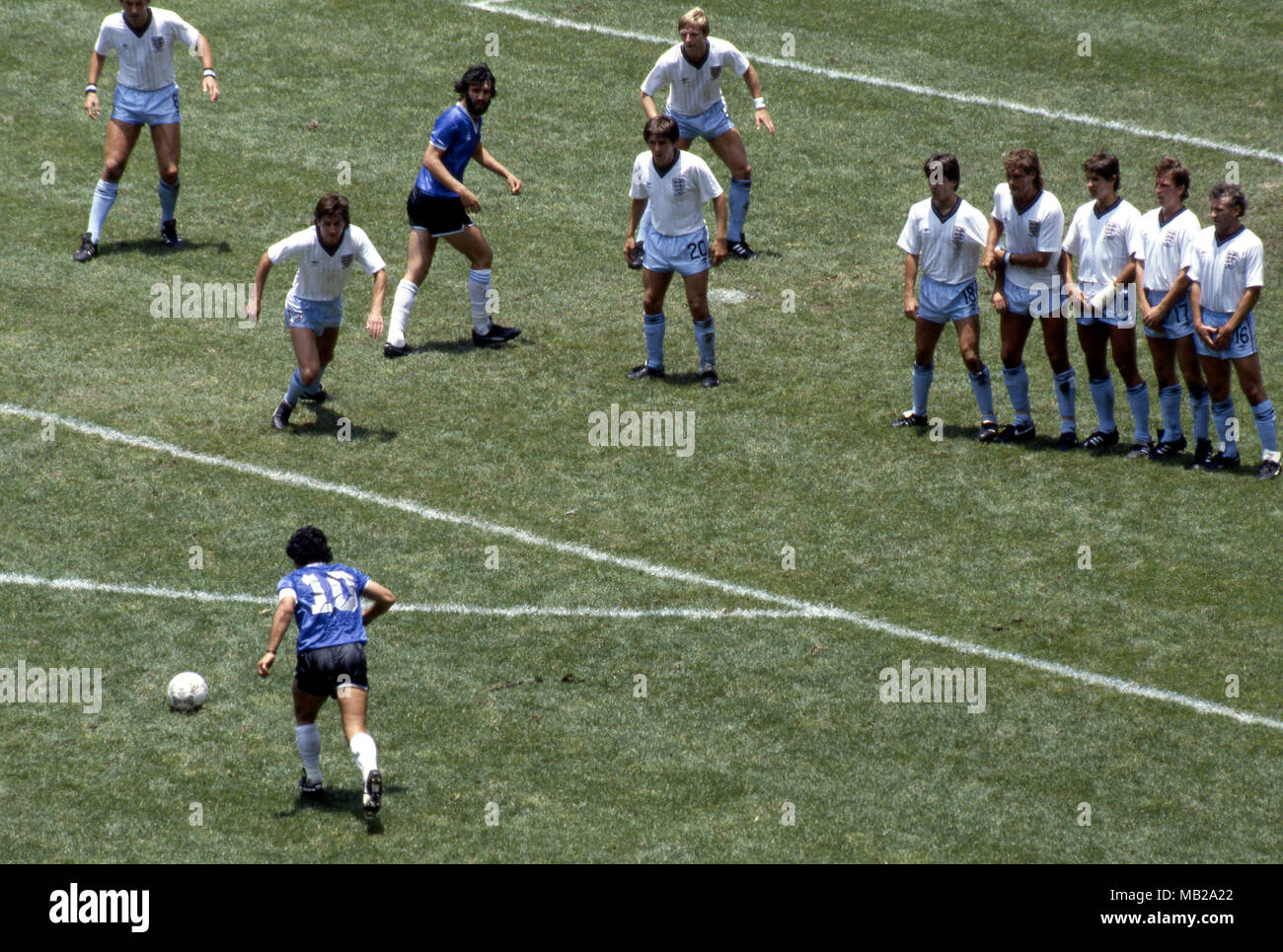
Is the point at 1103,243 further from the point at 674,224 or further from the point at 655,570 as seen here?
the point at 655,570

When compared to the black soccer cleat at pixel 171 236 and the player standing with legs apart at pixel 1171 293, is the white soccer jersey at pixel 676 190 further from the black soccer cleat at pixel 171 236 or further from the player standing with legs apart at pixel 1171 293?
the black soccer cleat at pixel 171 236

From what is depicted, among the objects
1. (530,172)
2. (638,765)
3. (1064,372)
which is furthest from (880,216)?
(638,765)

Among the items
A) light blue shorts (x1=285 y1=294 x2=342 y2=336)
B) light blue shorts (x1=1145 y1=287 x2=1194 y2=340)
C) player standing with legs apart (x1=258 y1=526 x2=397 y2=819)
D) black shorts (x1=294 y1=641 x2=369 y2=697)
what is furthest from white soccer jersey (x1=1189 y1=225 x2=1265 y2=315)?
black shorts (x1=294 y1=641 x2=369 y2=697)

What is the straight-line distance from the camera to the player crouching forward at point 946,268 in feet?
45.6

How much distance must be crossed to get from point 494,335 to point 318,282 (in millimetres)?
2595

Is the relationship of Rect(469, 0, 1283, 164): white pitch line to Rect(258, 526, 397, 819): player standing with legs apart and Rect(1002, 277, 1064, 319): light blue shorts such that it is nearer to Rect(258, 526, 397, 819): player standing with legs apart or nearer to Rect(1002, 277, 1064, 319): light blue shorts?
Rect(1002, 277, 1064, 319): light blue shorts

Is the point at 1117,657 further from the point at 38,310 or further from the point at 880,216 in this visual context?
the point at 38,310

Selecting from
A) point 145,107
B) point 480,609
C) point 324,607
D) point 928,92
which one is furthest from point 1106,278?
point 145,107

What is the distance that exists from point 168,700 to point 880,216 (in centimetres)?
1128

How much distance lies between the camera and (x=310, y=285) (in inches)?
560

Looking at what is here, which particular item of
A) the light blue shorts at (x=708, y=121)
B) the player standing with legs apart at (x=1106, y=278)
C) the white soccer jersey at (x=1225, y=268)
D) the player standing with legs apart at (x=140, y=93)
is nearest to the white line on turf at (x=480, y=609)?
the player standing with legs apart at (x=1106, y=278)

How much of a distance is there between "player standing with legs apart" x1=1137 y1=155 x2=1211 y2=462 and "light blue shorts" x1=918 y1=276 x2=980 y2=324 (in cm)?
137

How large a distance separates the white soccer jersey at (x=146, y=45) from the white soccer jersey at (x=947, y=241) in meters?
8.15

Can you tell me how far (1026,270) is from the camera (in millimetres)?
13898
